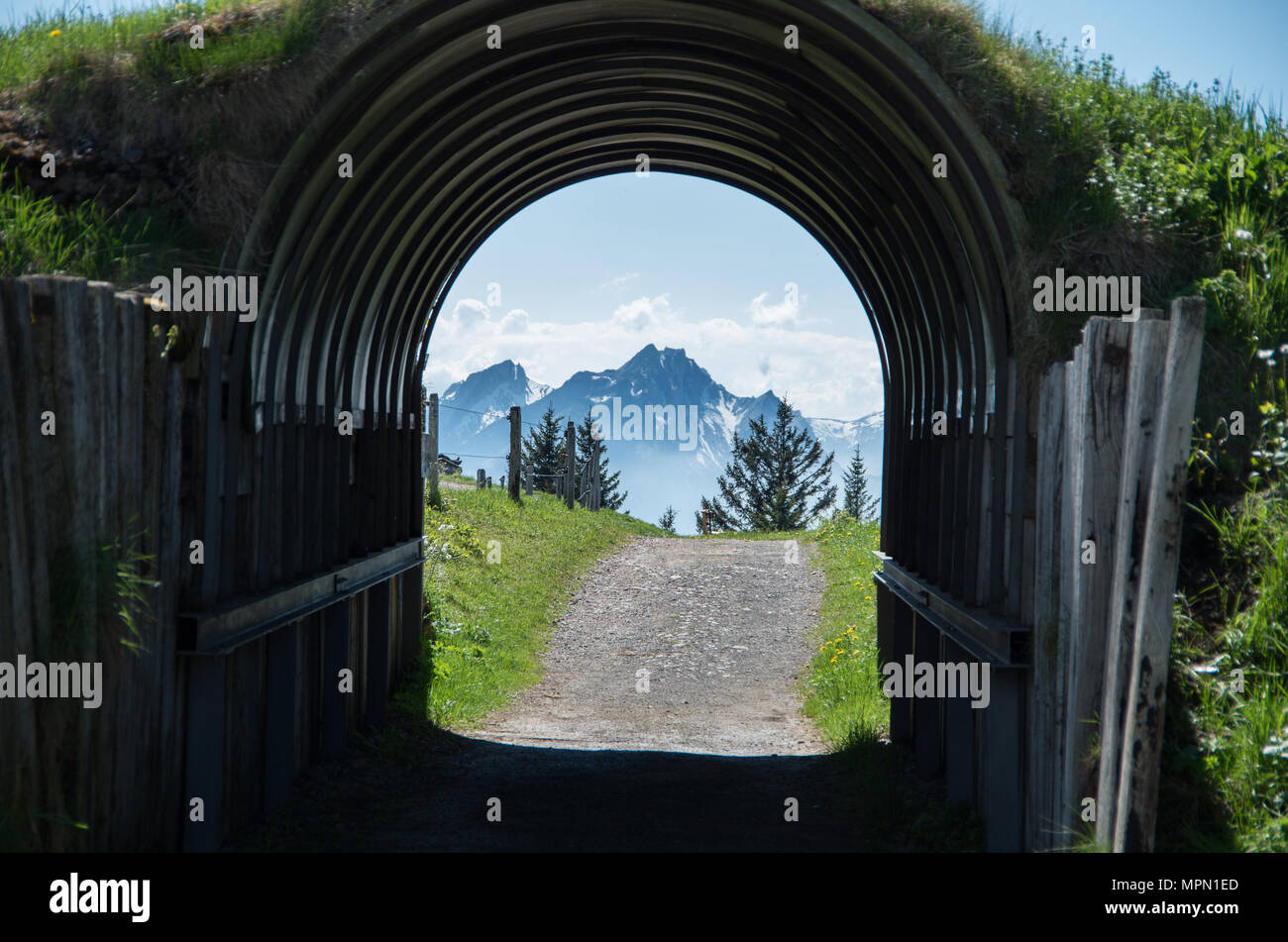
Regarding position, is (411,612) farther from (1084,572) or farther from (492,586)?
(1084,572)

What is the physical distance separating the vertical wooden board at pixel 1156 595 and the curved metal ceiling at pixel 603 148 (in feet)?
6.48

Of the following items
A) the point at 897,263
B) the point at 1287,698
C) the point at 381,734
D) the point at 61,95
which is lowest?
the point at 381,734

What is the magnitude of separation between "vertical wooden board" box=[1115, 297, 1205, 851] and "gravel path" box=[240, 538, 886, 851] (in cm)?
280

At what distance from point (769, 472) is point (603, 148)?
6553 cm

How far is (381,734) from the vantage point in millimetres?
9375

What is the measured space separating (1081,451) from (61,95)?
20.9 feet

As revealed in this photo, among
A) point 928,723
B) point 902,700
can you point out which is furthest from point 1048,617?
point 902,700

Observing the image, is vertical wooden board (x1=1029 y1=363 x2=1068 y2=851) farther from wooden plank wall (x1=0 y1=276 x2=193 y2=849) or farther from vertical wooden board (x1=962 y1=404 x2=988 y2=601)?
wooden plank wall (x1=0 y1=276 x2=193 y2=849)

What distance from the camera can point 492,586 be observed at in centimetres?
1678

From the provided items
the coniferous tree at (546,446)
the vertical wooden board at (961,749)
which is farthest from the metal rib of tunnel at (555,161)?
the coniferous tree at (546,446)

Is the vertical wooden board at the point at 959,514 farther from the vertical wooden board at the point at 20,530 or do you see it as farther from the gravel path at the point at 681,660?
the vertical wooden board at the point at 20,530

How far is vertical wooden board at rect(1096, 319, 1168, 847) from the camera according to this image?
177 inches
